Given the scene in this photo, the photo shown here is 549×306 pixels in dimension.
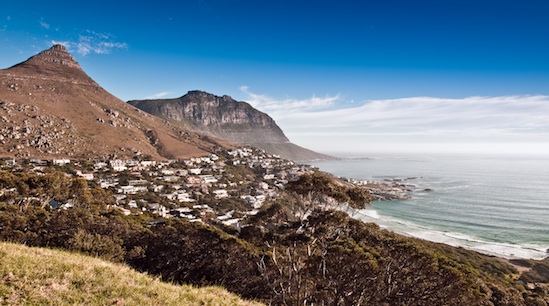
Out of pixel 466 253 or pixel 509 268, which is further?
pixel 466 253

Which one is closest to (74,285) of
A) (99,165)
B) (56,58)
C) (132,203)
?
(132,203)

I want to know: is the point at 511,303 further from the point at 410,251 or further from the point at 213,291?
the point at 213,291

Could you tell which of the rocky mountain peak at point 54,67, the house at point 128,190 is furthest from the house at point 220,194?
the rocky mountain peak at point 54,67

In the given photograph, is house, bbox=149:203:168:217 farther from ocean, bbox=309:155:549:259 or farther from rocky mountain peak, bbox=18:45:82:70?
rocky mountain peak, bbox=18:45:82:70

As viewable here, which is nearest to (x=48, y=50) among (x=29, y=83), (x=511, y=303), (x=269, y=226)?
(x=29, y=83)

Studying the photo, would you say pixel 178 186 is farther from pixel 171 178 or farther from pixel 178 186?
pixel 171 178

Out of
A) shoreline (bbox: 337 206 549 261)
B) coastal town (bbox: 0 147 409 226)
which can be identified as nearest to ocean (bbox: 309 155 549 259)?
shoreline (bbox: 337 206 549 261)

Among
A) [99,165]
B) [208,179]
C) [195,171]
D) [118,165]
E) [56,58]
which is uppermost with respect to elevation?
[56,58]
